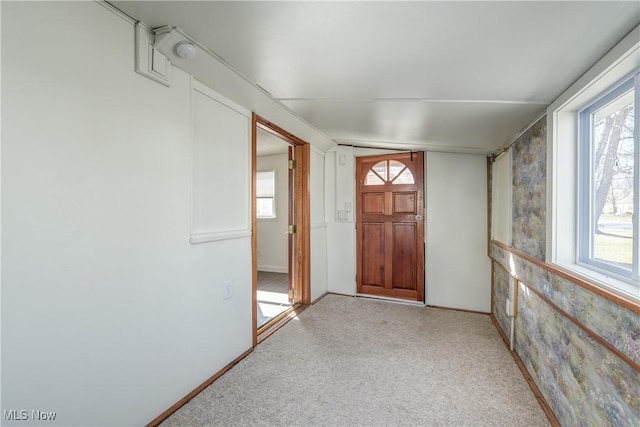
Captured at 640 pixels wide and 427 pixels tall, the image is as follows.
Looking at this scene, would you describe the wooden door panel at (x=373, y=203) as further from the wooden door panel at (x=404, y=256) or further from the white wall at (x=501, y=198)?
the white wall at (x=501, y=198)

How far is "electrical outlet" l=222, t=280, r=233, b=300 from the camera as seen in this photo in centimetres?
207

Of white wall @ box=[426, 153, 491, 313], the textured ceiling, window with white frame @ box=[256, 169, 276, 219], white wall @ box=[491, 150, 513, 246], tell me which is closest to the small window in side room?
the textured ceiling

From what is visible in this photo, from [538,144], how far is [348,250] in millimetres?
2529

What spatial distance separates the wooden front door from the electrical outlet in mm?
2190

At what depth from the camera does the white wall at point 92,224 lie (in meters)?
1.01

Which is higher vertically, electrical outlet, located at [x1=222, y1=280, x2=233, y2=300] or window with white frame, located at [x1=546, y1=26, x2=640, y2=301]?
window with white frame, located at [x1=546, y1=26, x2=640, y2=301]

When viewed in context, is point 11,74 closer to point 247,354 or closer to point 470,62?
point 470,62

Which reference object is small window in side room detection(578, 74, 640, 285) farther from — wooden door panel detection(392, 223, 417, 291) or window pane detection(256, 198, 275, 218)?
window pane detection(256, 198, 275, 218)

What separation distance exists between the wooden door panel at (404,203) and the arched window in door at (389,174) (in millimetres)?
170

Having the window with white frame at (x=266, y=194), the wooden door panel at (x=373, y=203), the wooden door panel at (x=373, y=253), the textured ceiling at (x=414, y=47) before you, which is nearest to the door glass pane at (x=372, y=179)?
the wooden door panel at (x=373, y=203)

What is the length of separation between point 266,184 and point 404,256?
3.05 m

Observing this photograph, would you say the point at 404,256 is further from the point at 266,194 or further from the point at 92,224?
the point at 92,224

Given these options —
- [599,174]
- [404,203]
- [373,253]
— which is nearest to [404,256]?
[373,253]

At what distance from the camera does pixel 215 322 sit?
199 cm
